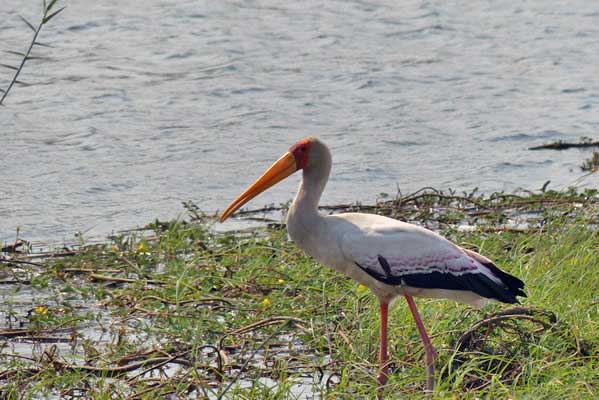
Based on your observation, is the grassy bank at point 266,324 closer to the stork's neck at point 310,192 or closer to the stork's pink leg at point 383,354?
the stork's pink leg at point 383,354

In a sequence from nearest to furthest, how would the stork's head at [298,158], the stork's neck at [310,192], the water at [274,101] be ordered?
the stork's neck at [310,192], the stork's head at [298,158], the water at [274,101]

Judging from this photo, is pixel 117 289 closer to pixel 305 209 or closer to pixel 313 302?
pixel 313 302

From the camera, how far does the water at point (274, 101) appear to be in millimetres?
9969

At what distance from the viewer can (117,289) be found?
6.81m

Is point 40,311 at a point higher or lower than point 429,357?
lower

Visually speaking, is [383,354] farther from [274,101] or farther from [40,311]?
[274,101]

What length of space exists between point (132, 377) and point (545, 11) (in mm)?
12665

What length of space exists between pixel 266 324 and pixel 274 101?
7034 millimetres

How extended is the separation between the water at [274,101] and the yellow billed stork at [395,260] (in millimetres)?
3448

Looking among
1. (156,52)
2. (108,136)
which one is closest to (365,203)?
(108,136)

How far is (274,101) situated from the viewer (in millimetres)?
12734

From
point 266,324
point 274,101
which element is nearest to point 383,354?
point 266,324

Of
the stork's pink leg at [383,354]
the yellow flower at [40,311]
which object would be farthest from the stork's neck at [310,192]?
the yellow flower at [40,311]

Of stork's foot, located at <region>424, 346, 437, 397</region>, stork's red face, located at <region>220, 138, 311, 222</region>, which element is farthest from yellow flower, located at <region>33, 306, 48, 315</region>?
stork's foot, located at <region>424, 346, 437, 397</region>
